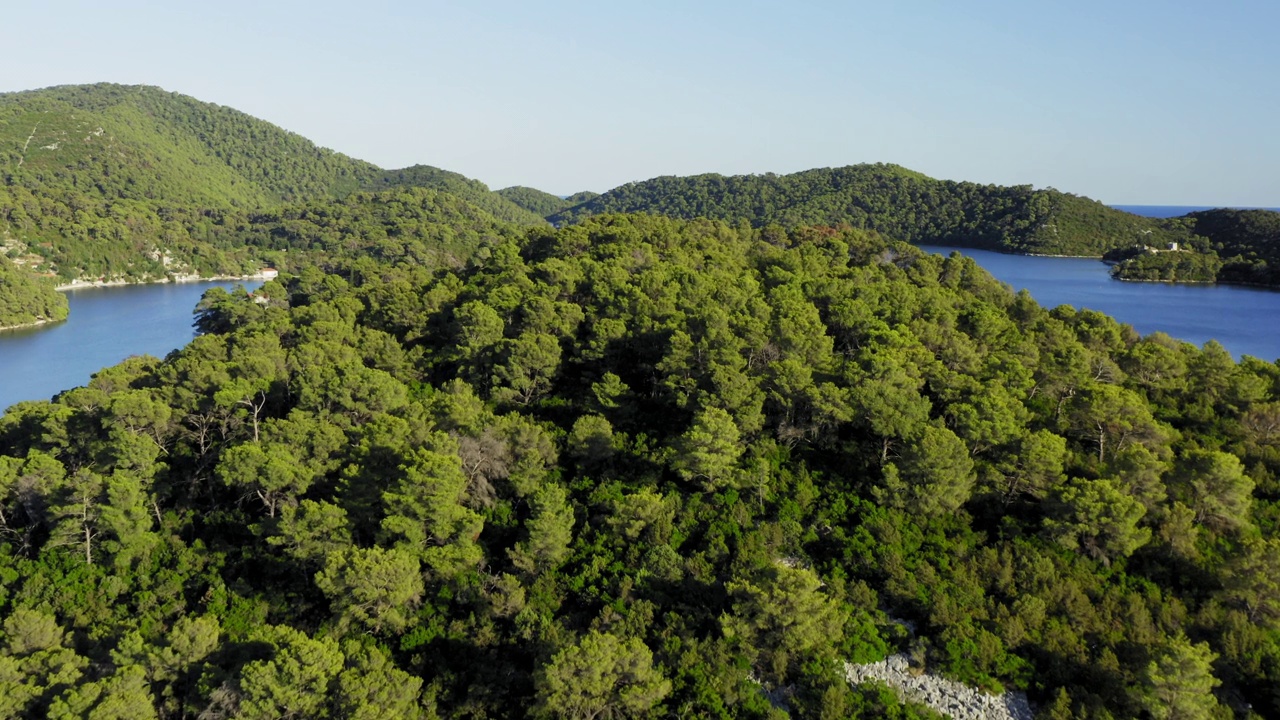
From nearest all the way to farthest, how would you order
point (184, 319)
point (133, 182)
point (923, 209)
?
1. point (184, 319)
2. point (923, 209)
3. point (133, 182)

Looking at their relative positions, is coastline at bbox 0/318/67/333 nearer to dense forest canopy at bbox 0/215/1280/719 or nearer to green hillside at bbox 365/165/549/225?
dense forest canopy at bbox 0/215/1280/719

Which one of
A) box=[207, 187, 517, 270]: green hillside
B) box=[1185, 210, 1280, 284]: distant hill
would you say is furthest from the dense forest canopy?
box=[1185, 210, 1280, 284]: distant hill

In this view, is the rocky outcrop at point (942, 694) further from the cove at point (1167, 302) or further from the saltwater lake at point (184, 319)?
the saltwater lake at point (184, 319)

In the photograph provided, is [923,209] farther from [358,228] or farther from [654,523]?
[654,523]

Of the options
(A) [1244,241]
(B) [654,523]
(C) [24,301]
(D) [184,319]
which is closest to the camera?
(B) [654,523]

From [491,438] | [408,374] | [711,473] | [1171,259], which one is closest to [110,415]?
[408,374]

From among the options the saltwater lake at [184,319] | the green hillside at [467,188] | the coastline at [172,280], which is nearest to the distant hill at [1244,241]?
the saltwater lake at [184,319]

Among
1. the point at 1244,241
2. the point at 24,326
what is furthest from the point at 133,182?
the point at 1244,241
